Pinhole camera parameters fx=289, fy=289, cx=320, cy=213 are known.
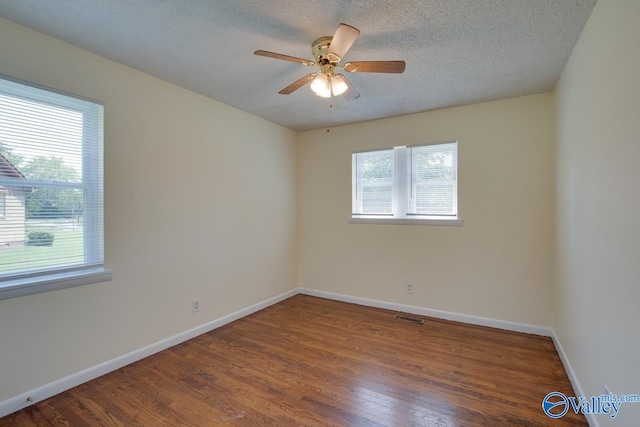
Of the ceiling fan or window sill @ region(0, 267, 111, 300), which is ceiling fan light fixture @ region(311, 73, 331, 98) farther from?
window sill @ region(0, 267, 111, 300)

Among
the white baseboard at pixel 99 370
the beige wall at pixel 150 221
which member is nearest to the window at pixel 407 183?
the beige wall at pixel 150 221

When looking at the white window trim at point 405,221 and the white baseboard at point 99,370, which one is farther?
the white window trim at point 405,221

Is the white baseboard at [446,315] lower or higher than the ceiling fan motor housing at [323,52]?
lower

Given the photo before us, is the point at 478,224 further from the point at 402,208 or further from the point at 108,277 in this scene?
the point at 108,277

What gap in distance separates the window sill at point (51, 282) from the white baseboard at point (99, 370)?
0.67m

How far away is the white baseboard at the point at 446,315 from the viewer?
9.88ft

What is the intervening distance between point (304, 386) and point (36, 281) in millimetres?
2000

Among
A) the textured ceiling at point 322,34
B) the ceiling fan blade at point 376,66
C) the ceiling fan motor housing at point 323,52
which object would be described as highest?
the textured ceiling at point 322,34

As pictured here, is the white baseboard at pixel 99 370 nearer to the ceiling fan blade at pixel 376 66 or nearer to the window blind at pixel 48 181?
the window blind at pixel 48 181

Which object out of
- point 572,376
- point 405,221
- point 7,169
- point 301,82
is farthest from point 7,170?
point 572,376

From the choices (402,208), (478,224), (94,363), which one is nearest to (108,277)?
(94,363)

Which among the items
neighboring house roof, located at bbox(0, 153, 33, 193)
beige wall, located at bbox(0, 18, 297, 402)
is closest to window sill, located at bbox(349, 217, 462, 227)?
beige wall, located at bbox(0, 18, 297, 402)

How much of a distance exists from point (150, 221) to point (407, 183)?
9.49 ft

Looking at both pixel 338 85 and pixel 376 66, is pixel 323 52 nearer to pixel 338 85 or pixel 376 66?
pixel 338 85
